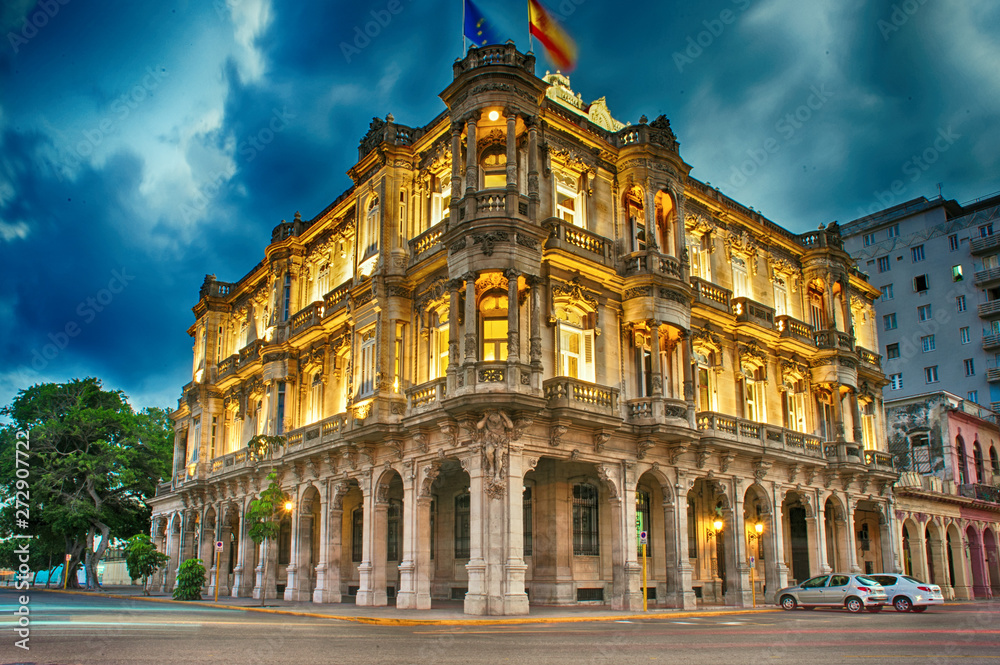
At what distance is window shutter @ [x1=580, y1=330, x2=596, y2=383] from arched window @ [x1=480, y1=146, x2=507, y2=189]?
20.7 ft

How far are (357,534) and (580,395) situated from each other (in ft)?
49.4

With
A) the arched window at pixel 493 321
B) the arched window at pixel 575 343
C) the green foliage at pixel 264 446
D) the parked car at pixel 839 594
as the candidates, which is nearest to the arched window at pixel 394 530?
the green foliage at pixel 264 446

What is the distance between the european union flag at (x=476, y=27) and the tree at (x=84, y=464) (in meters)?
39.1

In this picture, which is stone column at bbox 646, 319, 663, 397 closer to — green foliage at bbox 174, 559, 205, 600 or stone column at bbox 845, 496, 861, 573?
stone column at bbox 845, 496, 861, 573

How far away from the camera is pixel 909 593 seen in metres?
27.7

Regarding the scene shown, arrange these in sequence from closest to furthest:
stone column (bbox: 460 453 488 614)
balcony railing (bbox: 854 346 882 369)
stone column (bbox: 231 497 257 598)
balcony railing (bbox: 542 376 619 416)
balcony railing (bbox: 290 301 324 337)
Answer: stone column (bbox: 460 453 488 614)
balcony railing (bbox: 542 376 619 416)
balcony railing (bbox: 290 301 324 337)
stone column (bbox: 231 497 257 598)
balcony railing (bbox: 854 346 882 369)

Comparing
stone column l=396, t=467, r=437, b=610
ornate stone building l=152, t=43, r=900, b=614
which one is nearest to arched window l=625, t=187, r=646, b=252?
ornate stone building l=152, t=43, r=900, b=614

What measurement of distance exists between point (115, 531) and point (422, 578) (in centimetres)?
4027

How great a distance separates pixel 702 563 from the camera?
1236 inches

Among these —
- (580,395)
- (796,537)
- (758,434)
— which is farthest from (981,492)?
(580,395)

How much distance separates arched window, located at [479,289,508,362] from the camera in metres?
27.0

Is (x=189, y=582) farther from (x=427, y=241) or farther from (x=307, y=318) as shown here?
(x=427, y=241)

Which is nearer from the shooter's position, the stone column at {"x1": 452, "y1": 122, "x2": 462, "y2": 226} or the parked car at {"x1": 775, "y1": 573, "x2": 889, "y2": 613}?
the stone column at {"x1": 452, "y1": 122, "x2": 462, "y2": 226}

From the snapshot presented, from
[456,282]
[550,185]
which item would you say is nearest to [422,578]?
[456,282]
